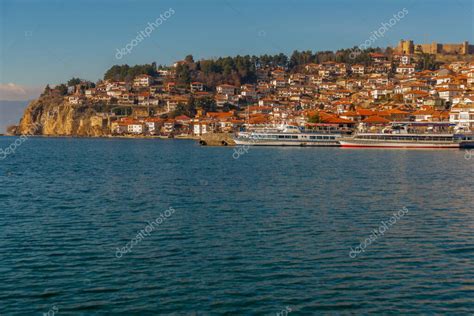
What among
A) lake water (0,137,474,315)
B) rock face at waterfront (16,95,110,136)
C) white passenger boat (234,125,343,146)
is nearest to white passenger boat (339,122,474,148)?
white passenger boat (234,125,343,146)

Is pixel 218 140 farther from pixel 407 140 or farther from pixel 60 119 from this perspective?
pixel 60 119

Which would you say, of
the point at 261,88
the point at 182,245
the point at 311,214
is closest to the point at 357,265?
the point at 182,245

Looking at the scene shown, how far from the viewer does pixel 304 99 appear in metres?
170

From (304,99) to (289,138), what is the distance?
269 feet

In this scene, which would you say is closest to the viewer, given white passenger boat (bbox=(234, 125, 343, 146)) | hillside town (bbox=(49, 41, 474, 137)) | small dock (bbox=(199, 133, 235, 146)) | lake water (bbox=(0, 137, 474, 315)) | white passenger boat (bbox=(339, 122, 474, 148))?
lake water (bbox=(0, 137, 474, 315))

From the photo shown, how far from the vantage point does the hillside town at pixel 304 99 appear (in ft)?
379

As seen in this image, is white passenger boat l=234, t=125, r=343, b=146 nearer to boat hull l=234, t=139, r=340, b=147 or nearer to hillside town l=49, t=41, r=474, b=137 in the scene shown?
boat hull l=234, t=139, r=340, b=147

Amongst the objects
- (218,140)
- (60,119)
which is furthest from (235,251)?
(60,119)

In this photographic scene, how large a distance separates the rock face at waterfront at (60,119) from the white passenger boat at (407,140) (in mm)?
93697

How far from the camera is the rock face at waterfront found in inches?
6535

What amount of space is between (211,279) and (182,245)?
143 inches

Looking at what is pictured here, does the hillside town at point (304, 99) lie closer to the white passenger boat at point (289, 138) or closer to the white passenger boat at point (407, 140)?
the white passenger boat at point (289, 138)

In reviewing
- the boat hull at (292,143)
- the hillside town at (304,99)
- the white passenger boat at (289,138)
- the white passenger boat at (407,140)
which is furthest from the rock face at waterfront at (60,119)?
the white passenger boat at (407,140)

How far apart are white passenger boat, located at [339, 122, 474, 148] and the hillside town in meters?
13.7
